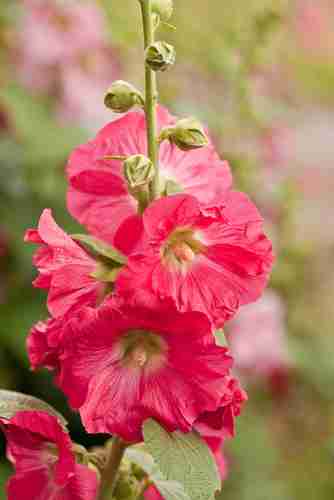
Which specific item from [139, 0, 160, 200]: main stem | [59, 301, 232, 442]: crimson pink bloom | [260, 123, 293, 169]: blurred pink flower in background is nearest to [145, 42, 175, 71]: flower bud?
[139, 0, 160, 200]: main stem

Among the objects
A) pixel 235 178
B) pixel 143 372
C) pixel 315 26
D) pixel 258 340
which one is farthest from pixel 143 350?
pixel 315 26

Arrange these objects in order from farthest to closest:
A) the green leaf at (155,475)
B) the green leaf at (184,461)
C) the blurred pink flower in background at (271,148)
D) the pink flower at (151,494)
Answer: the blurred pink flower in background at (271,148), the pink flower at (151,494), the green leaf at (155,475), the green leaf at (184,461)

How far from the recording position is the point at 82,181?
0.97m

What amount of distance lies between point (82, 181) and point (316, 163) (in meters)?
4.81

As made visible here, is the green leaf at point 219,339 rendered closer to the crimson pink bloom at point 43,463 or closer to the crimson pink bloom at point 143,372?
the crimson pink bloom at point 143,372

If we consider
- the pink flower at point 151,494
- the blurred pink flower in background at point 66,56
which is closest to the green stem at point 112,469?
the pink flower at point 151,494

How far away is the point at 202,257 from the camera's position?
92cm

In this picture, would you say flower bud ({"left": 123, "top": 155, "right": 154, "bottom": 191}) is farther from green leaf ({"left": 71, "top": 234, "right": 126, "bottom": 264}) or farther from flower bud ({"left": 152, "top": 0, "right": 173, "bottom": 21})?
flower bud ({"left": 152, "top": 0, "right": 173, "bottom": 21})

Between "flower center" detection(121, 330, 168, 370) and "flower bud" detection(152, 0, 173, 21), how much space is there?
343 millimetres

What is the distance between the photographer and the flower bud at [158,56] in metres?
0.82

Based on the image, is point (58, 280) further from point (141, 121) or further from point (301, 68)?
point (301, 68)

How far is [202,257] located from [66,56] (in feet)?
6.59

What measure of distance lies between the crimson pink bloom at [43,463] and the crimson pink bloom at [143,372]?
0.17ft

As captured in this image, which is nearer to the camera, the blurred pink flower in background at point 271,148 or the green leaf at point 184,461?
the green leaf at point 184,461
